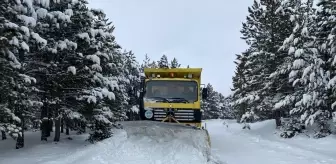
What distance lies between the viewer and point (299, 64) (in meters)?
19.7

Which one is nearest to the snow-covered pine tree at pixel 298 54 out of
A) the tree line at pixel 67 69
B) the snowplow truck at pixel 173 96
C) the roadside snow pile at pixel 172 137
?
the snowplow truck at pixel 173 96

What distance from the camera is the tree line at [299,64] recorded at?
18.8 meters

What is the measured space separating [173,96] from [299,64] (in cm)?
954

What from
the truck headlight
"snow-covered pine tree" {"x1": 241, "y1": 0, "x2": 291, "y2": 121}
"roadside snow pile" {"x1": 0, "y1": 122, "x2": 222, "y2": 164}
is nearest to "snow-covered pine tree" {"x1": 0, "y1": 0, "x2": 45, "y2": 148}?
"roadside snow pile" {"x1": 0, "y1": 122, "x2": 222, "y2": 164}

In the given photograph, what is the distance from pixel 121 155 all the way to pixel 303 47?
536 inches

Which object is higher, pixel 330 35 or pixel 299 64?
pixel 330 35

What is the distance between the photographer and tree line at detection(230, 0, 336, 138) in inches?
739

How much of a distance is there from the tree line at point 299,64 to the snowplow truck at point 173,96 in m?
6.80

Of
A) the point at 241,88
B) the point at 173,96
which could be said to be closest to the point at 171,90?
the point at 173,96

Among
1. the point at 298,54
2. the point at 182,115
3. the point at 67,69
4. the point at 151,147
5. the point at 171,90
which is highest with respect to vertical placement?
the point at 298,54

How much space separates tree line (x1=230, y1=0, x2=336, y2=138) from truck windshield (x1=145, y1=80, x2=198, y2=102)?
22.6 ft

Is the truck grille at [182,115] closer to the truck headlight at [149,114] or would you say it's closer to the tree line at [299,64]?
the truck headlight at [149,114]

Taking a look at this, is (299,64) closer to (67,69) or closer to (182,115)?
(182,115)

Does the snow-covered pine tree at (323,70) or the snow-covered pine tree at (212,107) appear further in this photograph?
the snow-covered pine tree at (212,107)
